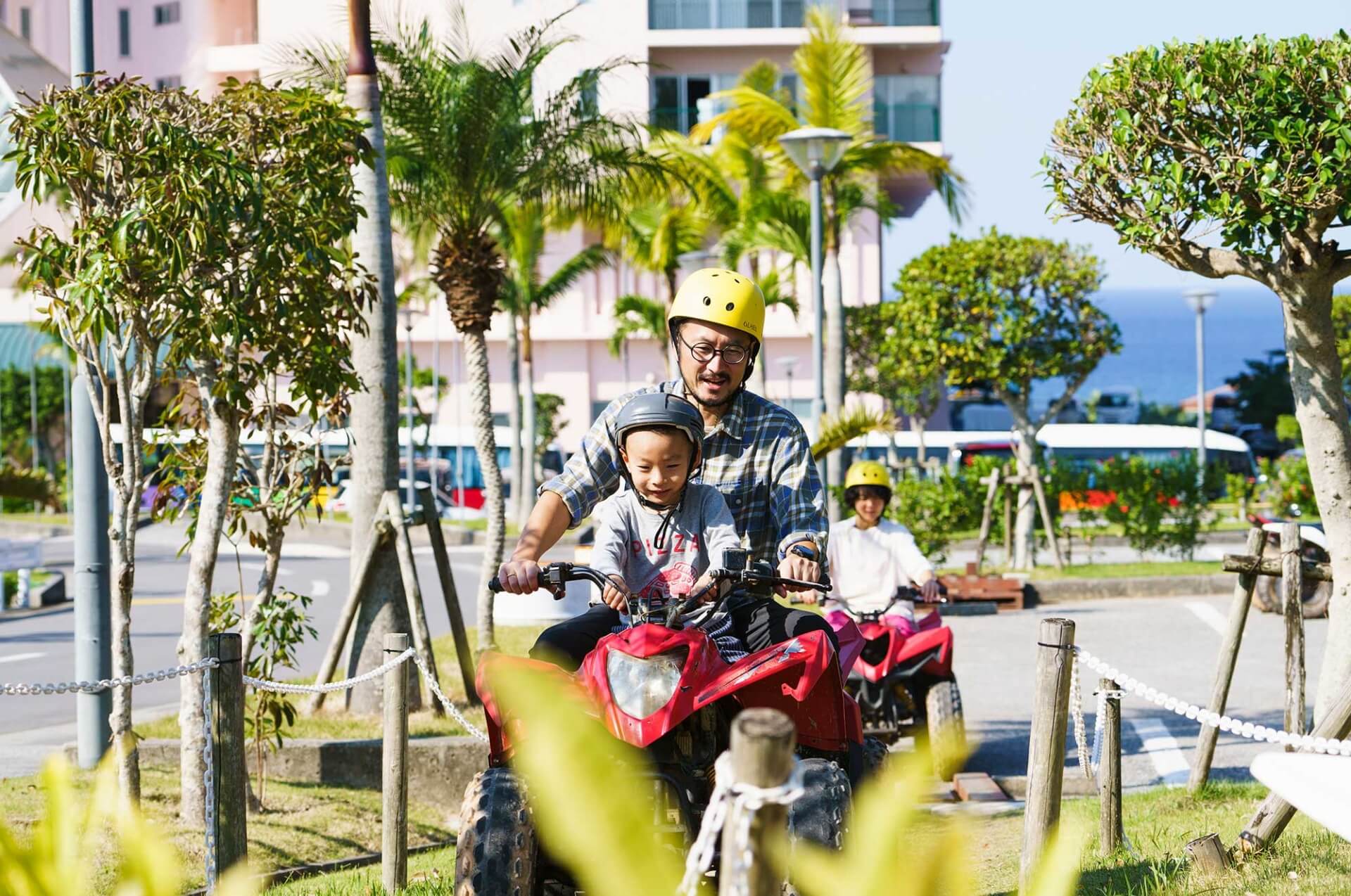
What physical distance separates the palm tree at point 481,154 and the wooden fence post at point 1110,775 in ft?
24.9

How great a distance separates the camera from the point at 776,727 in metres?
1.96

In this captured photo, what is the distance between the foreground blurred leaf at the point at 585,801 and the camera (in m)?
1.49

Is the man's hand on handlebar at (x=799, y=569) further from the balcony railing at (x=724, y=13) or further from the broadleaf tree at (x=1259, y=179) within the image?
the balcony railing at (x=724, y=13)

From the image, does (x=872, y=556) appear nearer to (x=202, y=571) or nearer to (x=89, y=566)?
(x=202, y=571)

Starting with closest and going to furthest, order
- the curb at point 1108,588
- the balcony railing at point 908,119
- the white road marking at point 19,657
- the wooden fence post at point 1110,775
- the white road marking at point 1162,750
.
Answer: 1. the wooden fence post at point 1110,775
2. the white road marking at point 1162,750
3. the white road marking at point 19,657
4. the curb at point 1108,588
5. the balcony railing at point 908,119

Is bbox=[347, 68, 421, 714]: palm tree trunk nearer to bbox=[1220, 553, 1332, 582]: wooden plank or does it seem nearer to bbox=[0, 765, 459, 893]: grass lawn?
bbox=[0, 765, 459, 893]: grass lawn

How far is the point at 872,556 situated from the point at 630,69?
3908 cm

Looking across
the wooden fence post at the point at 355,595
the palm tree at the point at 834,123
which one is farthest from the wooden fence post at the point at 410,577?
the palm tree at the point at 834,123

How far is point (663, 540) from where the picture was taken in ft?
15.9

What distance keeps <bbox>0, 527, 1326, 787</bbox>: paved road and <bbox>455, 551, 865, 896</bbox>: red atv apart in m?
5.48

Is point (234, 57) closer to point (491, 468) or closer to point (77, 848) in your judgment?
point (491, 468)

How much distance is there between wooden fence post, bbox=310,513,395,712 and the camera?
979cm

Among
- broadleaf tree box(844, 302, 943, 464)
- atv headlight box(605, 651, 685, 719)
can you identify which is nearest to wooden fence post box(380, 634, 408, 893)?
atv headlight box(605, 651, 685, 719)

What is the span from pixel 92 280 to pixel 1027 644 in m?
11.3
